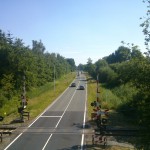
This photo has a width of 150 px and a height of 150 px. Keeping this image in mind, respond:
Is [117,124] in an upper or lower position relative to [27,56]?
lower

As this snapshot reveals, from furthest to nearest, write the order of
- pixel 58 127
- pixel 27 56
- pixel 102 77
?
pixel 102 77 → pixel 27 56 → pixel 58 127

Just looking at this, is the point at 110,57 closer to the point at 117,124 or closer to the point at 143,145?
the point at 117,124

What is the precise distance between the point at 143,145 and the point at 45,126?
2192 centimetres

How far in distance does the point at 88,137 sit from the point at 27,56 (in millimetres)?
37430

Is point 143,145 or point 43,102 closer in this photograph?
point 143,145

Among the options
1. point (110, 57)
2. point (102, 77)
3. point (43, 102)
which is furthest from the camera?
point (110, 57)

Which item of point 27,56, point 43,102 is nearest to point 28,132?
point 43,102

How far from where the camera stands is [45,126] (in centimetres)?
3397

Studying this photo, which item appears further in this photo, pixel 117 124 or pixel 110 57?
pixel 110 57

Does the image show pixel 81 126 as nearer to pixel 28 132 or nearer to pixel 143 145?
pixel 28 132

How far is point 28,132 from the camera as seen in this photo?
30953 millimetres

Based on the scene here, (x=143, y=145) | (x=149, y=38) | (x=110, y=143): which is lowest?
(x=110, y=143)

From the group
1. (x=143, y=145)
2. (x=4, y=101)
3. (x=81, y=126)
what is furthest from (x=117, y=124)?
(x=143, y=145)

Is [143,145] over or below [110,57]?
below
